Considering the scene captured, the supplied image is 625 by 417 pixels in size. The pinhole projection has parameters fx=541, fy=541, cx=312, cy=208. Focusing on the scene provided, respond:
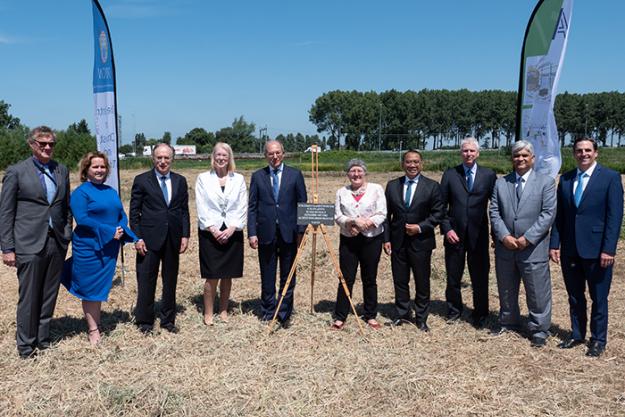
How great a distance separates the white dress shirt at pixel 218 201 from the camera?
534 centimetres

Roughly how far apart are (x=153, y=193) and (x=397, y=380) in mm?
2823

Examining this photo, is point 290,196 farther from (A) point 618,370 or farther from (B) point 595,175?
(A) point 618,370

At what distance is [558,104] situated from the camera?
9075 centimetres

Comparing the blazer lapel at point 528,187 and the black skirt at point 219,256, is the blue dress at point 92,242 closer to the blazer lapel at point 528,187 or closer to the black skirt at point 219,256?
the black skirt at point 219,256

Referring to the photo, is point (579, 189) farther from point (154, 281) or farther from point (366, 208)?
point (154, 281)

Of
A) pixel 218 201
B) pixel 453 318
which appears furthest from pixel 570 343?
pixel 218 201

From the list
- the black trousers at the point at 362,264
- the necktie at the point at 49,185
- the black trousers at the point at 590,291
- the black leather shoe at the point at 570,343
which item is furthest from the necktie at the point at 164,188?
the black leather shoe at the point at 570,343

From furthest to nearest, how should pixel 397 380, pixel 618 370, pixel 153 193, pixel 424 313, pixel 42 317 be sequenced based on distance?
pixel 424 313 → pixel 153 193 → pixel 42 317 → pixel 618 370 → pixel 397 380

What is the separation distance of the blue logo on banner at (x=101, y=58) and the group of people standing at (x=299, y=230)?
210 cm

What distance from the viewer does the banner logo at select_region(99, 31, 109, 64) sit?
6.74 meters

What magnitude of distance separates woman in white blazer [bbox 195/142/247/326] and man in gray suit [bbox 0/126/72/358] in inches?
49.2

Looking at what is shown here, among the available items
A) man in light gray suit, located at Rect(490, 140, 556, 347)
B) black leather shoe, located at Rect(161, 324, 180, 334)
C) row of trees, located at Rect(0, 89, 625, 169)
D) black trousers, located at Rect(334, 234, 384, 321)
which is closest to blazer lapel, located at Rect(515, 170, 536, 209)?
man in light gray suit, located at Rect(490, 140, 556, 347)

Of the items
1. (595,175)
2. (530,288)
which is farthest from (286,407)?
(595,175)

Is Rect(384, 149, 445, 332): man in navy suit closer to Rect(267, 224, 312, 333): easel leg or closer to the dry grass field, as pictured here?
the dry grass field
